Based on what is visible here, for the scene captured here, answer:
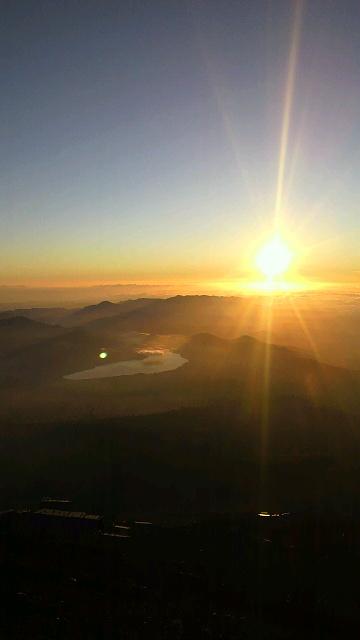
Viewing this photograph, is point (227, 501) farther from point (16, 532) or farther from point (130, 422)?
point (130, 422)

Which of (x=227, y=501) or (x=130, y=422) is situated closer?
(x=227, y=501)

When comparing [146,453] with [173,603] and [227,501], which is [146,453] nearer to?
[227,501]

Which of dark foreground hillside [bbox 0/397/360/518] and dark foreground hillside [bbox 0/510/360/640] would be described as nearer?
dark foreground hillside [bbox 0/510/360/640]

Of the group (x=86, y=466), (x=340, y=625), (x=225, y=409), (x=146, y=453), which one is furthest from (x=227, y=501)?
(x=225, y=409)

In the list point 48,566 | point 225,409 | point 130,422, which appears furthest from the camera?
point 225,409

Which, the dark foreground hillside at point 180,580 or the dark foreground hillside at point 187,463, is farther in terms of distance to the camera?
the dark foreground hillside at point 187,463

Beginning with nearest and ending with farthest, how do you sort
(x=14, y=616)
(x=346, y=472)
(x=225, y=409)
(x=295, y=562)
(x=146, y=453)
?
(x=14, y=616) < (x=295, y=562) < (x=346, y=472) < (x=146, y=453) < (x=225, y=409)

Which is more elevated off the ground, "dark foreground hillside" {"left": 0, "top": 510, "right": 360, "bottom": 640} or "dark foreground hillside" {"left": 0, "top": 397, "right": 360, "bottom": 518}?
"dark foreground hillside" {"left": 0, "top": 510, "right": 360, "bottom": 640}

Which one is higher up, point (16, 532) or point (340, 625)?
point (16, 532)

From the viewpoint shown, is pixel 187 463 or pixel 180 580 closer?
pixel 180 580

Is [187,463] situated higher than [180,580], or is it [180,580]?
[180,580]

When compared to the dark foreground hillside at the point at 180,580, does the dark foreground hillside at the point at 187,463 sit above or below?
below
